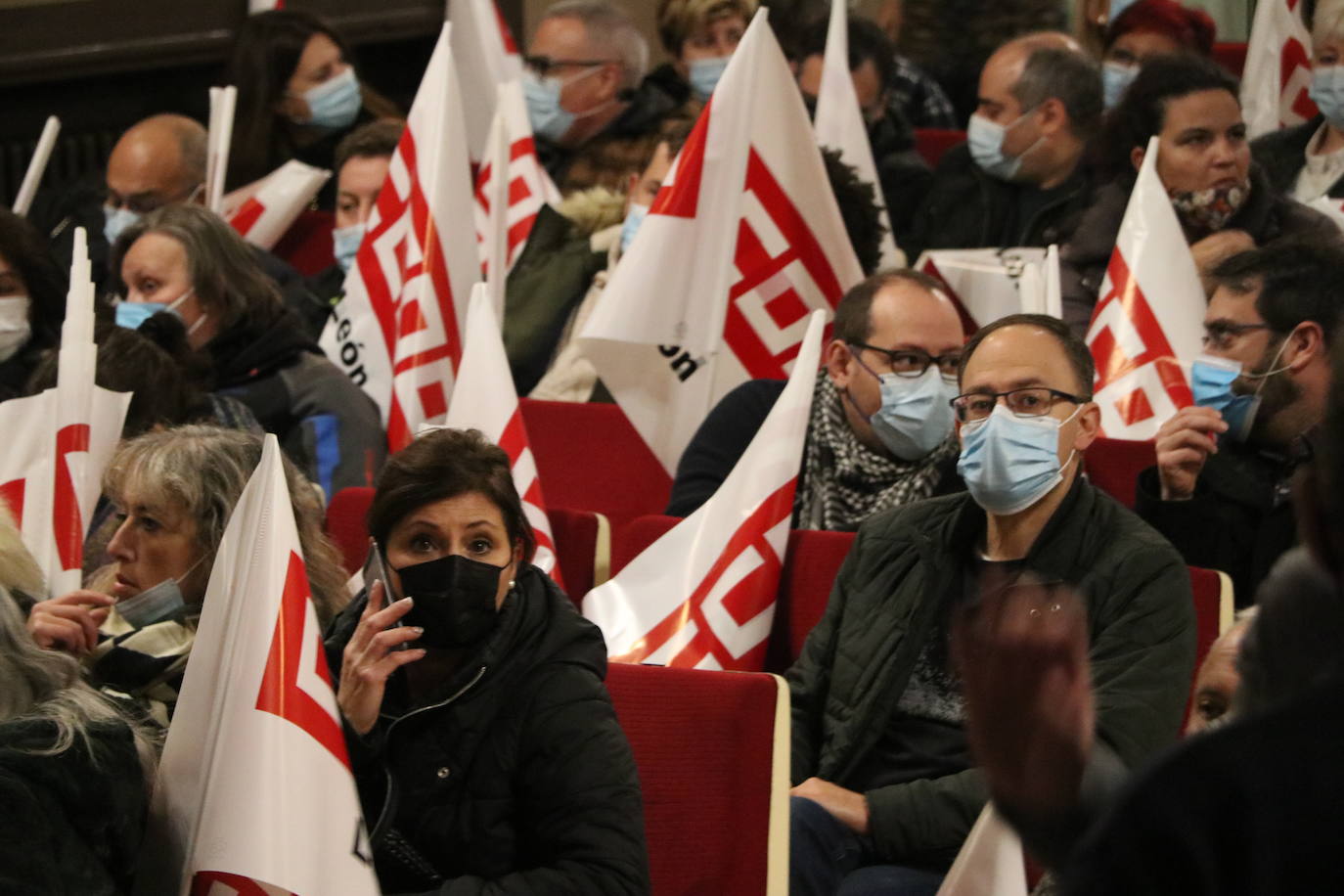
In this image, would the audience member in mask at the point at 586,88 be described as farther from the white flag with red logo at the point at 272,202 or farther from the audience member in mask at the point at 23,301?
the audience member in mask at the point at 23,301

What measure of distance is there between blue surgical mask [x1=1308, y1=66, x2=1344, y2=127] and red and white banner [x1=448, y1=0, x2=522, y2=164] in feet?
9.36

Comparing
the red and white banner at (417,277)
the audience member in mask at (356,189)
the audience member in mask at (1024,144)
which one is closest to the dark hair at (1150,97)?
the audience member in mask at (1024,144)

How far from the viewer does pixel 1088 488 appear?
3.14 meters

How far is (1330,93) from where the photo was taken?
526cm

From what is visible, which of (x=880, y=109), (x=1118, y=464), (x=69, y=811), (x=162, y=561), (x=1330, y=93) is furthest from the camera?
(x=880, y=109)

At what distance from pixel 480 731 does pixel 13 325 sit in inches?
97.6

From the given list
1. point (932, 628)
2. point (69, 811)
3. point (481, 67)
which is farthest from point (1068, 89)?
point (69, 811)

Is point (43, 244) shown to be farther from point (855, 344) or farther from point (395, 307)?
point (855, 344)

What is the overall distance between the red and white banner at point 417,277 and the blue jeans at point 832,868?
1863 millimetres

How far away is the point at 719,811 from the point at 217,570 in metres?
0.80

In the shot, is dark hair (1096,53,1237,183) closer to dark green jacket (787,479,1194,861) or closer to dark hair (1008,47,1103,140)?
dark hair (1008,47,1103,140)

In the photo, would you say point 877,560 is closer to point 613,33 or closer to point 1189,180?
point 1189,180

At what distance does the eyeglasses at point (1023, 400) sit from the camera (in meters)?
3.21

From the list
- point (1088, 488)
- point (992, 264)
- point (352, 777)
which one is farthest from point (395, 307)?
point (352, 777)
